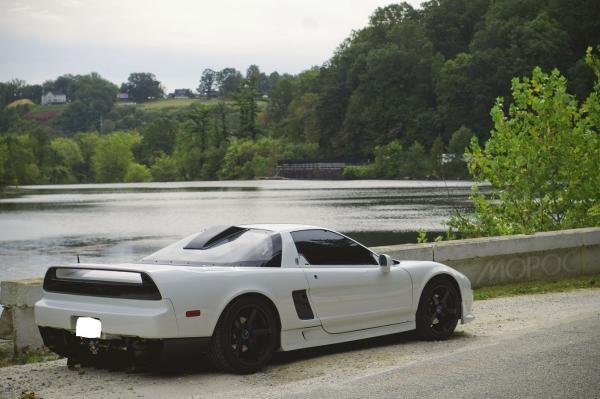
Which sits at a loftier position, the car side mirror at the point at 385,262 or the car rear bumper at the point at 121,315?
the car side mirror at the point at 385,262

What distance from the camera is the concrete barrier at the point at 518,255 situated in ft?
42.6

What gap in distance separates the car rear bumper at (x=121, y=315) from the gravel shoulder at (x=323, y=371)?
436 millimetres

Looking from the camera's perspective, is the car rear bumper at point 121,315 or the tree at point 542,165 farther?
the tree at point 542,165

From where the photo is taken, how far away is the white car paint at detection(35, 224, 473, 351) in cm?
721

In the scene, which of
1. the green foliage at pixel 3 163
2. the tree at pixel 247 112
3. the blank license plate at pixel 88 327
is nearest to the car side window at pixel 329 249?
the blank license plate at pixel 88 327

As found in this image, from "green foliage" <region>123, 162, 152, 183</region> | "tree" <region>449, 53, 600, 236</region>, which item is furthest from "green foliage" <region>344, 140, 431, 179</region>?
"tree" <region>449, 53, 600, 236</region>

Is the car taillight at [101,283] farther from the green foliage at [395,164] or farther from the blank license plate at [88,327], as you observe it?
the green foliage at [395,164]

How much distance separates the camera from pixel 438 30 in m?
168

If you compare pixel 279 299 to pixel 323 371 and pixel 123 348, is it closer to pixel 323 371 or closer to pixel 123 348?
pixel 323 371

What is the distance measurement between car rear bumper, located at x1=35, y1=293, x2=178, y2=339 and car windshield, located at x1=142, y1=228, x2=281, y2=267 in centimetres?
80

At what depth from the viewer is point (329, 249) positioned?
8695 mm

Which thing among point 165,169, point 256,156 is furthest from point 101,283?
point 165,169

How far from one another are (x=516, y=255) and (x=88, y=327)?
333 inches

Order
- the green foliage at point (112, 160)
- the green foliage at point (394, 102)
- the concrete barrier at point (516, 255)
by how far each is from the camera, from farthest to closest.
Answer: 1. the green foliage at point (112, 160)
2. the green foliage at point (394, 102)
3. the concrete barrier at point (516, 255)
